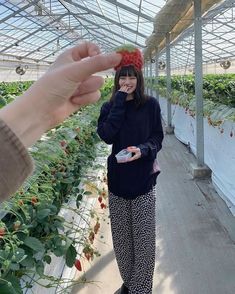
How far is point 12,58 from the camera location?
93.0 feet

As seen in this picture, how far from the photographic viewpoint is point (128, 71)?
2.79 m

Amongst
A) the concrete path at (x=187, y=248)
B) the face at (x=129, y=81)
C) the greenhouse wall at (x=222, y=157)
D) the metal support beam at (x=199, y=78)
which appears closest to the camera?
the face at (x=129, y=81)

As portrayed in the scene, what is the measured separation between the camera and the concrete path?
3.38 metres

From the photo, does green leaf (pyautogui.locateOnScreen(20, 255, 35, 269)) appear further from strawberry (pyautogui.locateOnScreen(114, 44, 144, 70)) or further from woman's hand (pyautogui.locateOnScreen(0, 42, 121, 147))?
strawberry (pyautogui.locateOnScreen(114, 44, 144, 70))

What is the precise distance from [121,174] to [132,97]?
54 centimetres

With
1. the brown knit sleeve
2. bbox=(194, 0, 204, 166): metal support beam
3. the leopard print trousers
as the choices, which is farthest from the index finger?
bbox=(194, 0, 204, 166): metal support beam

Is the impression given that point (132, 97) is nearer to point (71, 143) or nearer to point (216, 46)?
point (71, 143)

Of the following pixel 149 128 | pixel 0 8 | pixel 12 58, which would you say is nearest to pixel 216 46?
pixel 0 8

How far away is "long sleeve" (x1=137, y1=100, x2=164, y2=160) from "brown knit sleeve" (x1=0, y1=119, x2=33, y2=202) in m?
2.17

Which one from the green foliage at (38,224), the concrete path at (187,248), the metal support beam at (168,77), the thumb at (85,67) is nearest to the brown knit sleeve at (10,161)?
the thumb at (85,67)

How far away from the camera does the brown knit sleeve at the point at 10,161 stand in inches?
25.4

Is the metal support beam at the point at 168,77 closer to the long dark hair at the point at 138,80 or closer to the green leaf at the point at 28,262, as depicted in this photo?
the long dark hair at the point at 138,80

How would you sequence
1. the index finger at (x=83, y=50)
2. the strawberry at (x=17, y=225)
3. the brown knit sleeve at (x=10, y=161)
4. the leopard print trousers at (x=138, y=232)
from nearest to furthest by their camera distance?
the brown knit sleeve at (x=10, y=161) < the index finger at (x=83, y=50) < the strawberry at (x=17, y=225) < the leopard print trousers at (x=138, y=232)

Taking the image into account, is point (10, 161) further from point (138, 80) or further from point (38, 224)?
point (138, 80)
